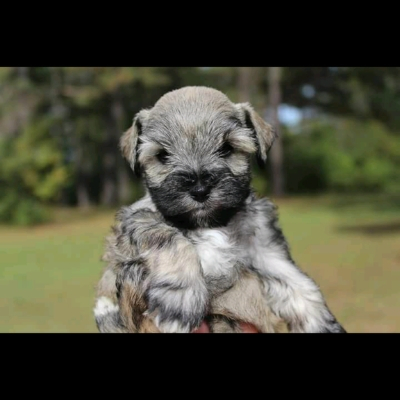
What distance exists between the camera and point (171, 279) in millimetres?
1318

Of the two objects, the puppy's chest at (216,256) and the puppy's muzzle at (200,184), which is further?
the puppy's chest at (216,256)

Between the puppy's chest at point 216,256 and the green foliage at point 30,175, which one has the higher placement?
the green foliage at point 30,175

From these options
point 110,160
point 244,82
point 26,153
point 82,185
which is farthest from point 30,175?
point 244,82

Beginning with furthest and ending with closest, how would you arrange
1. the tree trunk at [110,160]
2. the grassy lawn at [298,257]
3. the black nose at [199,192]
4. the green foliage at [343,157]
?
the green foliage at [343,157] → the tree trunk at [110,160] → the grassy lawn at [298,257] → the black nose at [199,192]

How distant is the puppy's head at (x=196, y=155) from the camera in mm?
1265

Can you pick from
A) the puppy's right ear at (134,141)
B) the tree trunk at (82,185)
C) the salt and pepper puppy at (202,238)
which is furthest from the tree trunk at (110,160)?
the salt and pepper puppy at (202,238)

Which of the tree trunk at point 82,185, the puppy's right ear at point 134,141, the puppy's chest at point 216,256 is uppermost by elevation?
the puppy's right ear at point 134,141

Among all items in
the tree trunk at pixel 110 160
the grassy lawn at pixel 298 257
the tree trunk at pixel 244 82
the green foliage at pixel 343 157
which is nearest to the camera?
the grassy lawn at pixel 298 257

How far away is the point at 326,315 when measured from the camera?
1456 mm

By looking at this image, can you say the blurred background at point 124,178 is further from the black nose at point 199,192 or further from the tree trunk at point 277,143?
the black nose at point 199,192

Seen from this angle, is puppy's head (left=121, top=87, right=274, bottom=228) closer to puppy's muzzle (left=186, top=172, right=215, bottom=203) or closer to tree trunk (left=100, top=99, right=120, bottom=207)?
puppy's muzzle (left=186, top=172, right=215, bottom=203)

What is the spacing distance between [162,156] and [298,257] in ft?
3.89

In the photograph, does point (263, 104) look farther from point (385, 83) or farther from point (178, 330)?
point (178, 330)
